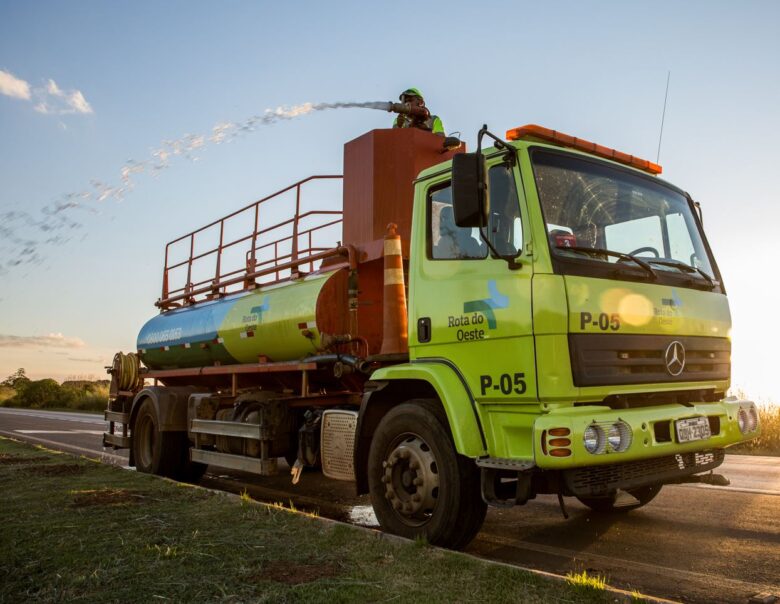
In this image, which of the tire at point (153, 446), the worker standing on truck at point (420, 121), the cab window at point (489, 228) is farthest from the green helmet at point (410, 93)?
the tire at point (153, 446)

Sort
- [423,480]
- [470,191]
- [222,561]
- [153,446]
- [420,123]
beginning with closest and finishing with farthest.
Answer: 1. [222,561]
2. [470,191]
3. [423,480]
4. [420,123]
5. [153,446]

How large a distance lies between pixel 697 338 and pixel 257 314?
4.78 meters

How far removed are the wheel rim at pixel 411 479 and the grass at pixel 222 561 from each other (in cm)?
40

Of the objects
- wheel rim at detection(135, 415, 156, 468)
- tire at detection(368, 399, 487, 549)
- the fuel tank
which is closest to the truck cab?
tire at detection(368, 399, 487, 549)

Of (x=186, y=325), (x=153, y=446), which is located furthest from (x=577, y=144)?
(x=153, y=446)

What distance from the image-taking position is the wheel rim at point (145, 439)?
33.0 ft

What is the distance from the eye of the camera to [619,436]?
4434mm

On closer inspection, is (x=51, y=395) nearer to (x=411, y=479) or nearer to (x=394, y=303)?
(x=394, y=303)

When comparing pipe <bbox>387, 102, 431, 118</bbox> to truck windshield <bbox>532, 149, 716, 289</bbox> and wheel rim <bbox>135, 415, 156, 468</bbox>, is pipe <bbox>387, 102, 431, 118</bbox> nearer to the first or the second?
truck windshield <bbox>532, 149, 716, 289</bbox>

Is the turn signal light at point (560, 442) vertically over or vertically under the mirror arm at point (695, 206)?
under

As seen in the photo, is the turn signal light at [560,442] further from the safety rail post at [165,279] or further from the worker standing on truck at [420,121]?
the safety rail post at [165,279]

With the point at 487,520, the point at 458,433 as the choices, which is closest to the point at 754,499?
the point at 487,520

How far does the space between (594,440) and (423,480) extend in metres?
1.34

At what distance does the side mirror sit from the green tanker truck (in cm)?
1
